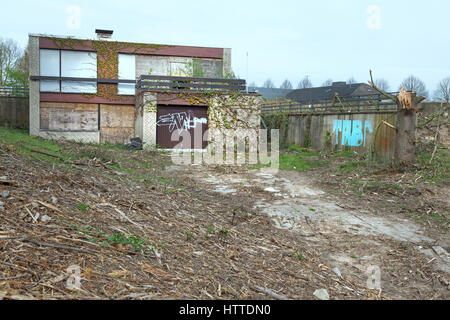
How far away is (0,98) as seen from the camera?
2739cm

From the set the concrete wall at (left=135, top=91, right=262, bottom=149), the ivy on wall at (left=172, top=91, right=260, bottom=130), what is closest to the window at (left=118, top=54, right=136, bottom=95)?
the concrete wall at (left=135, top=91, right=262, bottom=149)

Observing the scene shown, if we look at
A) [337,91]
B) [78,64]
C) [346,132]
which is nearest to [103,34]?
[78,64]

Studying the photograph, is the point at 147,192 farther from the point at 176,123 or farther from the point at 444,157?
the point at 176,123

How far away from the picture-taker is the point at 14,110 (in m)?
27.4

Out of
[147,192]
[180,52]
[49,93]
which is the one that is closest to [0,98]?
[49,93]

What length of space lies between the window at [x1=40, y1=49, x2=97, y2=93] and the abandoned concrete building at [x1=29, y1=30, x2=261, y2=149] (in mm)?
51

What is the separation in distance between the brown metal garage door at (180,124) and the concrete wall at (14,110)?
1310 centimetres

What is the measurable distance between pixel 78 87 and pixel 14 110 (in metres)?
8.57

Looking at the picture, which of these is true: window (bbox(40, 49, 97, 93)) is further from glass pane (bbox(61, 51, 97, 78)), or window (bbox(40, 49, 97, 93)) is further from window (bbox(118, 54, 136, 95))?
window (bbox(118, 54, 136, 95))

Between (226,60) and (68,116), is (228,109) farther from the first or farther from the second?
(68,116)

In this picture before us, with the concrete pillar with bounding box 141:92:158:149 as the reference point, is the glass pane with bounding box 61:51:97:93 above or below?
above

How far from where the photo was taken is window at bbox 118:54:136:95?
886 inches
